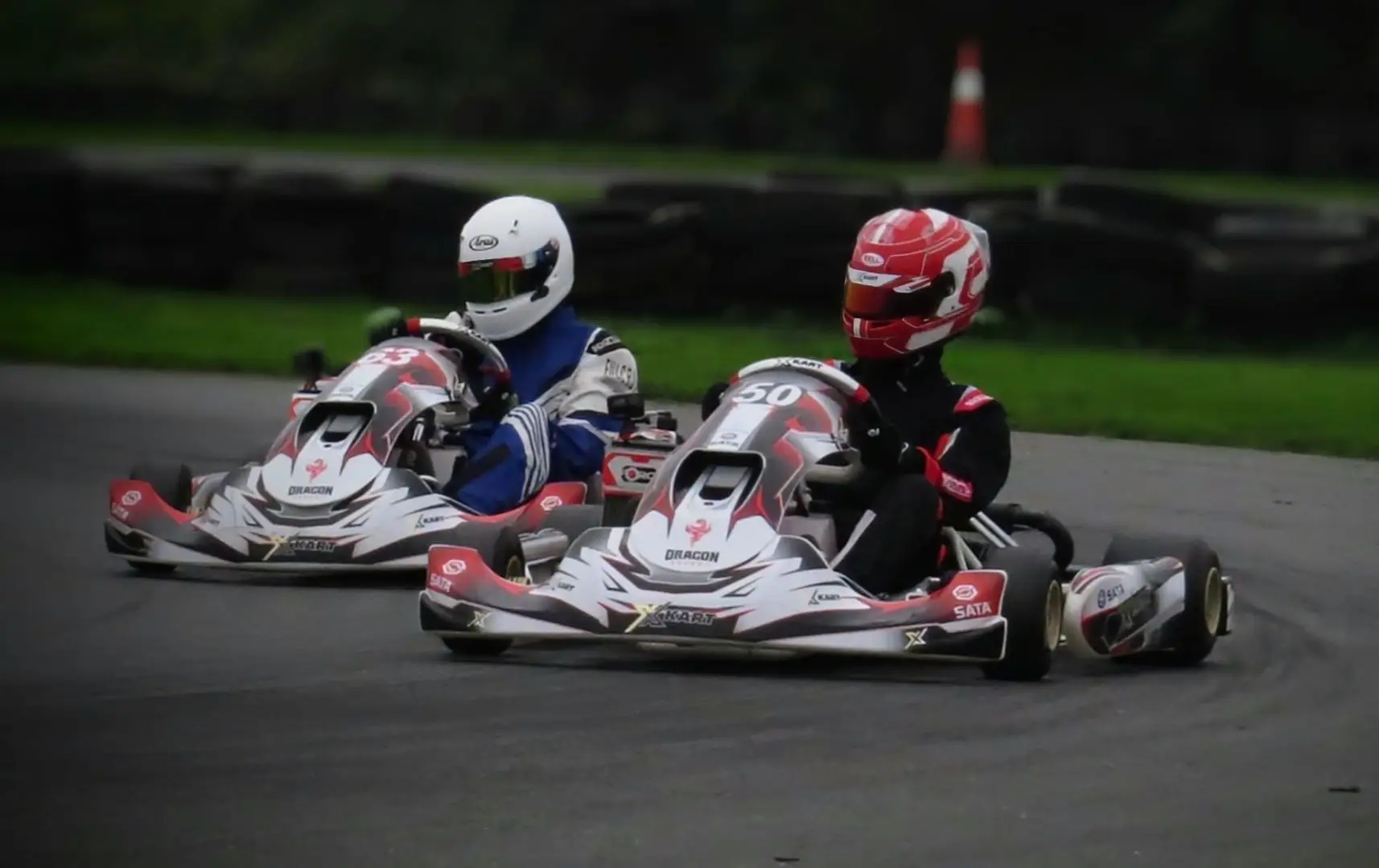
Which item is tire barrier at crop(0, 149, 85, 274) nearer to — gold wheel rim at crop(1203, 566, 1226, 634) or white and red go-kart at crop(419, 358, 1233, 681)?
white and red go-kart at crop(419, 358, 1233, 681)

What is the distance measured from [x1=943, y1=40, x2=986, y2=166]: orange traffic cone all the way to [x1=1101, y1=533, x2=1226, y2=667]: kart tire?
75.0 ft

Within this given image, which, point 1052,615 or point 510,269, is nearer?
point 1052,615

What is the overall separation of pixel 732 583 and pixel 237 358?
8.89 m

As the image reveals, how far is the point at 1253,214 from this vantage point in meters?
16.0

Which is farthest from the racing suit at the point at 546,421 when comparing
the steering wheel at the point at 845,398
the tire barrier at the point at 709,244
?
the tire barrier at the point at 709,244

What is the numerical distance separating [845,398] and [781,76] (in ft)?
93.4

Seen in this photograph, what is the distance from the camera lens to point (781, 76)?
115 feet

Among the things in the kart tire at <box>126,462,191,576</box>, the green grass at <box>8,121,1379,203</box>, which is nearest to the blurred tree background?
the green grass at <box>8,121,1379,203</box>

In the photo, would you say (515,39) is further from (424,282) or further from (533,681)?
(533,681)

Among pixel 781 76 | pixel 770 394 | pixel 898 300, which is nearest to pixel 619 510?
pixel 770 394

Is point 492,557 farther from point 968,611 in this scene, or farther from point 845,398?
point 968,611

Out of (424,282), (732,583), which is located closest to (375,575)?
(732,583)

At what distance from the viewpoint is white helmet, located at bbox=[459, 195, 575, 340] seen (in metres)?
8.86

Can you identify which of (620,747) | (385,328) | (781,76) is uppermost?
(781,76)
